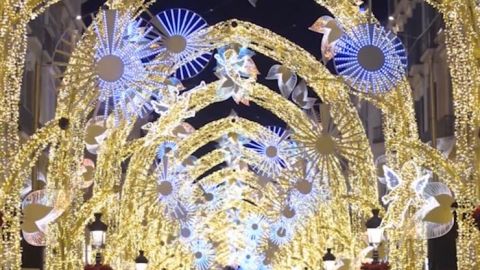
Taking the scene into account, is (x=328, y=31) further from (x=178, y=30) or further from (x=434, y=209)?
(x=434, y=209)

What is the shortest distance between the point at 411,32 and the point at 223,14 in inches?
533

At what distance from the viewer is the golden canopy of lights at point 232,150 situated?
13711mm

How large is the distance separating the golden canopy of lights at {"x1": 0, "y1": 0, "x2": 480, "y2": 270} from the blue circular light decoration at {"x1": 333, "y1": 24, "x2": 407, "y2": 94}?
2.40ft

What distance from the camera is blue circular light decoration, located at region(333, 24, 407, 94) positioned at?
48.6 feet

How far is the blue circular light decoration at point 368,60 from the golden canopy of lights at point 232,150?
2.40 ft

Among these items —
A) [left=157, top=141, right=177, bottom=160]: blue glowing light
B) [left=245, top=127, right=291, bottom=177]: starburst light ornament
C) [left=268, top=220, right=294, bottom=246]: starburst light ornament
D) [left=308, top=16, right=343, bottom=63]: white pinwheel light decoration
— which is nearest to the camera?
[left=308, top=16, right=343, bottom=63]: white pinwheel light decoration

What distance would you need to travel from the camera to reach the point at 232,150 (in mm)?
35812

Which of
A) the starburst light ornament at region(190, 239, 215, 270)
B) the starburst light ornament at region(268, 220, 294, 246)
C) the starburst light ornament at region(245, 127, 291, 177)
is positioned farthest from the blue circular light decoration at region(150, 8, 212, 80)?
the starburst light ornament at region(190, 239, 215, 270)

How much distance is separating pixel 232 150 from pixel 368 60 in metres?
21.0

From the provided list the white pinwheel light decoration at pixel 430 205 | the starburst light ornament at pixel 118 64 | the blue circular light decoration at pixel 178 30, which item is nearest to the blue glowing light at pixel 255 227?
the white pinwheel light decoration at pixel 430 205

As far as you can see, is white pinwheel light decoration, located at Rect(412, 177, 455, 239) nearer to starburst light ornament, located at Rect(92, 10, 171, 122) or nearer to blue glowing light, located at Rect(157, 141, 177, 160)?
starburst light ornament, located at Rect(92, 10, 171, 122)

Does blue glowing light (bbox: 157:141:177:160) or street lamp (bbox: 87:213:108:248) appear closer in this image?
street lamp (bbox: 87:213:108:248)

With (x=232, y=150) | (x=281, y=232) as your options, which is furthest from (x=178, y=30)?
(x=232, y=150)

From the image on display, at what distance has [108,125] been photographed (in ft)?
70.3
